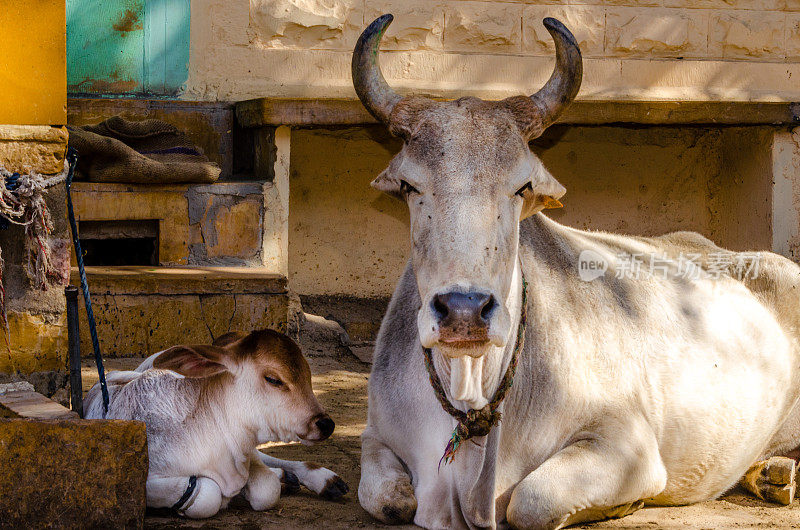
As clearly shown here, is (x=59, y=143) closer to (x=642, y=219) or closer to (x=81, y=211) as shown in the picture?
(x=81, y=211)

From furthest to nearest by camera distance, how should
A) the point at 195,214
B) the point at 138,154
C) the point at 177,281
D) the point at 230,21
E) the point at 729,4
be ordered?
1. the point at 729,4
2. the point at 230,21
3. the point at 195,214
4. the point at 138,154
5. the point at 177,281

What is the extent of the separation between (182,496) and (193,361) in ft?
1.53

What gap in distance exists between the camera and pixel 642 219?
8641 millimetres

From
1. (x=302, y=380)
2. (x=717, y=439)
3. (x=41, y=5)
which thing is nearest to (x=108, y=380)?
(x=302, y=380)

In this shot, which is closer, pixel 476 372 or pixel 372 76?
pixel 476 372

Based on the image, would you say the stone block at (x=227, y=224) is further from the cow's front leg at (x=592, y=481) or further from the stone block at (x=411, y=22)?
the cow's front leg at (x=592, y=481)

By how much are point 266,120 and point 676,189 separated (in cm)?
367

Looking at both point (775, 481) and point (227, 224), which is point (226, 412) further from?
point (227, 224)

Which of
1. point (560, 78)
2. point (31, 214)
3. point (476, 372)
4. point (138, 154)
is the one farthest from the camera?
point (138, 154)

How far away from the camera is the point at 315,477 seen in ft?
13.0

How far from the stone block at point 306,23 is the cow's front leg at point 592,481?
4373 mm

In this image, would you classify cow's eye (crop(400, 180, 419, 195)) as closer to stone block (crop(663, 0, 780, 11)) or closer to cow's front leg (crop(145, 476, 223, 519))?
cow's front leg (crop(145, 476, 223, 519))

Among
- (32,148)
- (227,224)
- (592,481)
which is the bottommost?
(592,481)

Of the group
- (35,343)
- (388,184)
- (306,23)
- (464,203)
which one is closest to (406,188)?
(388,184)
